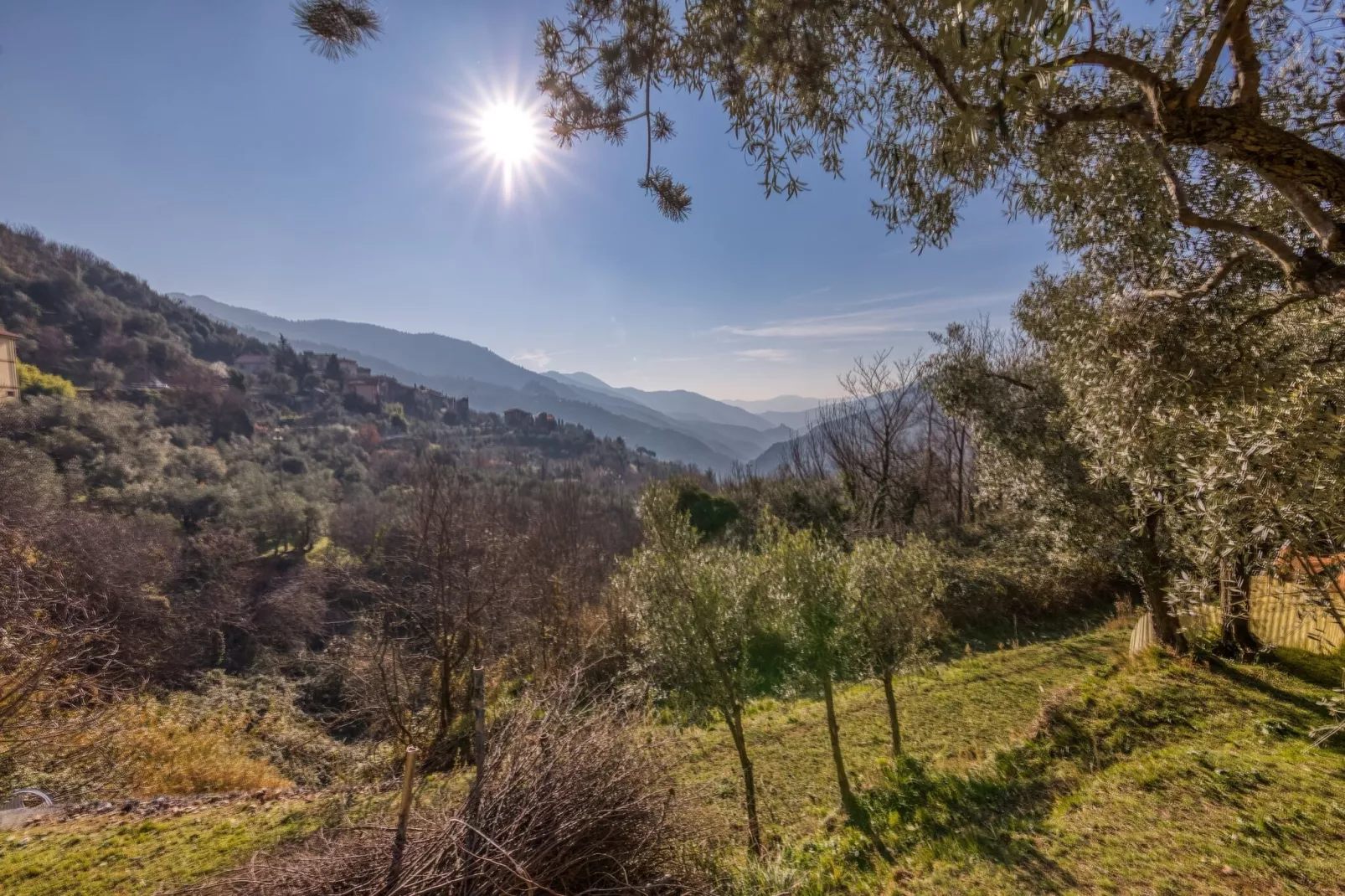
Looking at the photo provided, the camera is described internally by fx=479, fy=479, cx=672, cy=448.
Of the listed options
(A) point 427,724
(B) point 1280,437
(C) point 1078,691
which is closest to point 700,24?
(B) point 1280,437

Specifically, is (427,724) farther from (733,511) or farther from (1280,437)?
(733,511)

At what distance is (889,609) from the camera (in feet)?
24.2

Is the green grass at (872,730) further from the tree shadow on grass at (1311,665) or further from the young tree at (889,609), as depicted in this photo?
the tree shadow on grass at (1311,665)

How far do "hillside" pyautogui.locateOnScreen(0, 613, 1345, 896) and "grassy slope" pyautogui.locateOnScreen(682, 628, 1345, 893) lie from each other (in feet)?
0.07

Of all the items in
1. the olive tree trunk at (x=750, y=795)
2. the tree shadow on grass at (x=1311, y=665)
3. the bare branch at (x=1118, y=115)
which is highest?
the bare branch at (x=1118, y=115)

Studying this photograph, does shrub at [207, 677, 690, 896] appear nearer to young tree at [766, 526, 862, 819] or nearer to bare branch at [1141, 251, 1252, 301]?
young tree at [766, 526, 862, 819]

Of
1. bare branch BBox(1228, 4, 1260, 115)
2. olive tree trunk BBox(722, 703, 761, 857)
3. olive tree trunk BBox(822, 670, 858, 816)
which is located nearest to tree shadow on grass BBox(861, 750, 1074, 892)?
olive tree trunk BBox(822, 670, 858, 816)

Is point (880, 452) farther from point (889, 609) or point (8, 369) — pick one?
point (8, 369)

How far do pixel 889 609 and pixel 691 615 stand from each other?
344 centimetres

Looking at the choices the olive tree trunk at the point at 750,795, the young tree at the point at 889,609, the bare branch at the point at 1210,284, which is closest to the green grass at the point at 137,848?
the olive tree trunk at the point at 750,795

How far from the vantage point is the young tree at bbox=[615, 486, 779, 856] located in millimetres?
5969

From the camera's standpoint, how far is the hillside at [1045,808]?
3.79m

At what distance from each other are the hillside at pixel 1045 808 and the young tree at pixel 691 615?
1.04 metres

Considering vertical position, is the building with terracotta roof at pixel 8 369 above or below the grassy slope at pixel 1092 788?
above
